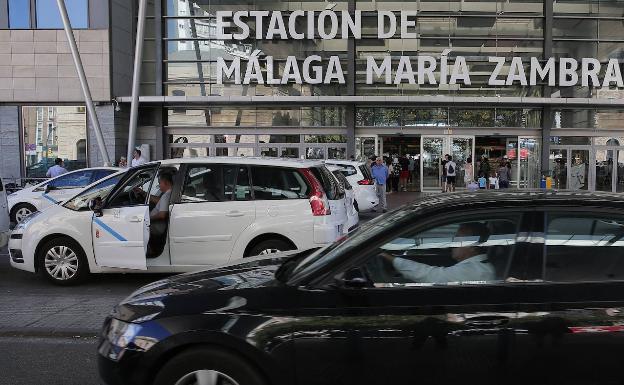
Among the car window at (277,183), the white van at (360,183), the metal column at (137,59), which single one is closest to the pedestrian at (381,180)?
the white van at (360,183)

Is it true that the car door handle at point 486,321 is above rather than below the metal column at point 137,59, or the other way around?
below

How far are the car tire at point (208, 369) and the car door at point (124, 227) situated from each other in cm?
424

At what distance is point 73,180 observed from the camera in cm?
1423

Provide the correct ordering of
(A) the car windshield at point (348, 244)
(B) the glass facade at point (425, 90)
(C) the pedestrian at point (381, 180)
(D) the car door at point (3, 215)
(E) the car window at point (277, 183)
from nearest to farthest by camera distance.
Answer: (A) the car windshield at point (348, 244)
(E) the car window at point (277, 183)
(D) the car door at point (3, 215)
(C) the pedestrian at point (381, 180)
(B) the glass facade at point (425, 90)

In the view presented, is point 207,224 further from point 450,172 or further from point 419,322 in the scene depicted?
point 450,172

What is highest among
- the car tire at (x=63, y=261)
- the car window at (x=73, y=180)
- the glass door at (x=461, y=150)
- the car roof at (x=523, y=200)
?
the glass door at (x=461, y=150)

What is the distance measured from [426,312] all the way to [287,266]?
1.15 metres

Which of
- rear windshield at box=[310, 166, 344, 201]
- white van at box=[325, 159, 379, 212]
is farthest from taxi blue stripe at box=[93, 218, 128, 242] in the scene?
white van at box=[325, 159, 379, 212]

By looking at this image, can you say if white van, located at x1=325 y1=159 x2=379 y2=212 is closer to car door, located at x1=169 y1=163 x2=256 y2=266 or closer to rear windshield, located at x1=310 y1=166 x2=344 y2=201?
rear windshield, located at x1=310 y1=166 x2=344 y2=201

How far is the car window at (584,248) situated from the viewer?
3.11 metres

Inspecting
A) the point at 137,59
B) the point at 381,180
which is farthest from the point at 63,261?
the point at 381,180

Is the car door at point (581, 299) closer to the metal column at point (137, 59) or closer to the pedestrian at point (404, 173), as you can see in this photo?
the metal column at point (137, 59)

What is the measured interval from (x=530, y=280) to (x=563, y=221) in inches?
16.7

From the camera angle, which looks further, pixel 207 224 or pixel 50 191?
pixel 50 191
